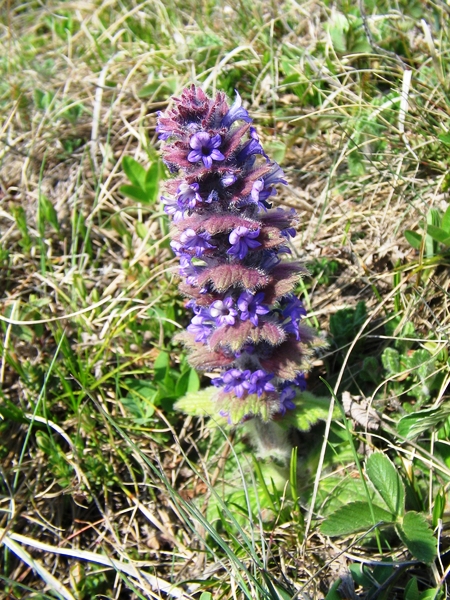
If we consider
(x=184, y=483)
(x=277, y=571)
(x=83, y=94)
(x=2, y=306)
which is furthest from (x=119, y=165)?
(x=277, y=571)

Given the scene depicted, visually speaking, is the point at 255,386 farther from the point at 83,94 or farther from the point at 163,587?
the point at 83,94

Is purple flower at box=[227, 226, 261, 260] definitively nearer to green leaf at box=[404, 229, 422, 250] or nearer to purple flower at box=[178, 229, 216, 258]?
purple flower at box=[178, 229, 216, 258]

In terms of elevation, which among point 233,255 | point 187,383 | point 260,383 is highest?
point 233,255

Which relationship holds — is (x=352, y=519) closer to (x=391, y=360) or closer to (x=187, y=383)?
(x=391, y=360)

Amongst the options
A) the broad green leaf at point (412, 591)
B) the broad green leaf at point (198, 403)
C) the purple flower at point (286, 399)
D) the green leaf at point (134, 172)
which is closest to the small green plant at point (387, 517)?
the broad green leaf at point (412, 591)

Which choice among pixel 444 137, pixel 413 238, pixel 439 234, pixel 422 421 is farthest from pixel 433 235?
pixel 422 421

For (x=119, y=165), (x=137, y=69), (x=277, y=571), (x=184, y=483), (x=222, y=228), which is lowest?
(x=184, y=483)
